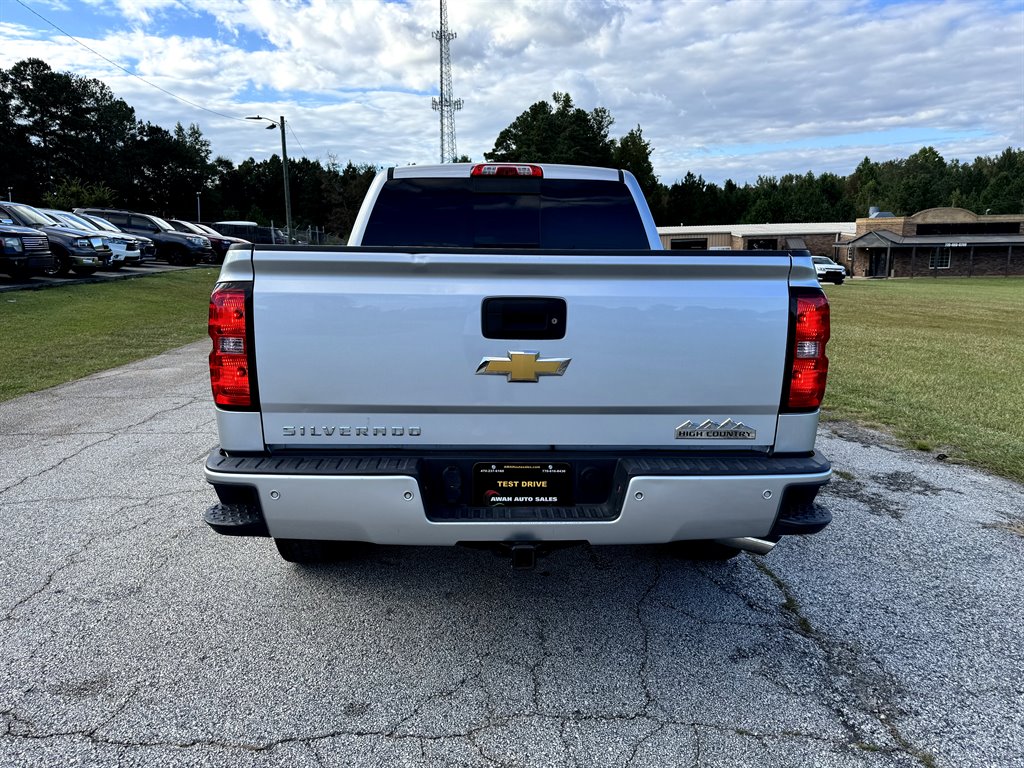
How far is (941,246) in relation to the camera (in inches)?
2581

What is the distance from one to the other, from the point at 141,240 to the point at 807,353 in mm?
26883

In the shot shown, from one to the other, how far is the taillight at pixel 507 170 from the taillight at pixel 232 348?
6.59 feet

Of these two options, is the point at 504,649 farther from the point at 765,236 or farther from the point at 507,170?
the point at 765,236

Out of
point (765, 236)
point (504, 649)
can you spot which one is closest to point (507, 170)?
point (504, 649)

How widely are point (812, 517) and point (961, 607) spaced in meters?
1.24

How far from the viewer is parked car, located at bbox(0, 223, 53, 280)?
51.1 ft

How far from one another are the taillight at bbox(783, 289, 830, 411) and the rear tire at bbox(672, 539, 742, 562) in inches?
47.8

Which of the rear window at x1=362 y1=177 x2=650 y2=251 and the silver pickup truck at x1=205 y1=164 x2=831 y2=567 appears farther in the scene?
the rear window at x1=362 y1=177 x2=650 y2=251

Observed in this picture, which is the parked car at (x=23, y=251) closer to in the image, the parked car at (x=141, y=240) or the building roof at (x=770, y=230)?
the parked car at (x=141, y=240)

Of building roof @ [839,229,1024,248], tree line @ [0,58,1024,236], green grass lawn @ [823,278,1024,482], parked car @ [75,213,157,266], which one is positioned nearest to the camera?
green grass lawn @ [823,278,1024,482]

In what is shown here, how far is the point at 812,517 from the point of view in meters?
2.88

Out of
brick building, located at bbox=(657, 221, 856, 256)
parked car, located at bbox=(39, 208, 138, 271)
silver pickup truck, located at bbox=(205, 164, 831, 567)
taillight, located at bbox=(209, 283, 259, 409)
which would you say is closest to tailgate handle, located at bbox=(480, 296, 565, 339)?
silver pickup truck, located at bbox=(205, 164, 831, 567)

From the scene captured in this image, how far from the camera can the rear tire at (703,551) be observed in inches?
150

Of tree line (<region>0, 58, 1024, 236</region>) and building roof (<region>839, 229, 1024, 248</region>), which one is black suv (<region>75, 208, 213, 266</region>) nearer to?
tree line (<region>0, 58, 1024, 236</region>)
